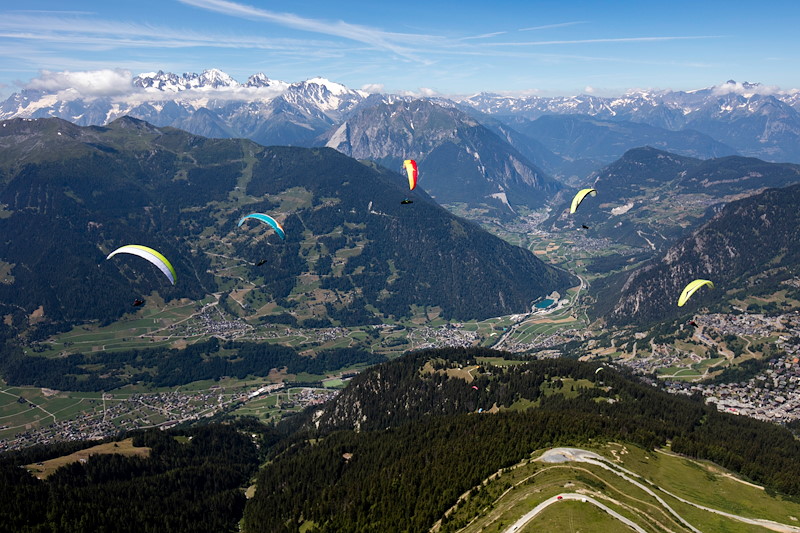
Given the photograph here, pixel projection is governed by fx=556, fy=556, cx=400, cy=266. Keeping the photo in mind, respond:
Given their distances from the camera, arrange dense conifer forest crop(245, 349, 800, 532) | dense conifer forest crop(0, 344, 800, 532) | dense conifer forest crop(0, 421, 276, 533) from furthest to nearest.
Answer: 1. dense conifer forest crop(0, 421, 276, 533)
2. dense conifer forest crop(0, 344, 800, 532)
3. dense conifer forest crop(245, 349, 800, 532)

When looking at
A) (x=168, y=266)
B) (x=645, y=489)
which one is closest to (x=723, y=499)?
(x=645, y=489)

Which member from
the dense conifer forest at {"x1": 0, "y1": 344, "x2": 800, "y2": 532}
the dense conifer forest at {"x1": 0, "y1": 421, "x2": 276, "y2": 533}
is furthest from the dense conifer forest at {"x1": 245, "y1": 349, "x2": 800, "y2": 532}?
the dense conifer forest at {"x1": 0, "y1": 421, "x2": 276, "y2": 533}

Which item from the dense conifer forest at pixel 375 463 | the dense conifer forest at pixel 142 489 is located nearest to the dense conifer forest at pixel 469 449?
the dense conifer forest at pixel 375 463

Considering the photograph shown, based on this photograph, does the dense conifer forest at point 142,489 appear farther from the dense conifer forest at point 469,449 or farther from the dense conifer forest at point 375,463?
the dense conifer forest at point 469,449

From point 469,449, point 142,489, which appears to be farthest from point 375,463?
point 142,489

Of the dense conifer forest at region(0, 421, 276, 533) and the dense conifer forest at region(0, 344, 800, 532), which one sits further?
the dense conifer forest at region(0, 421, 276, 533)

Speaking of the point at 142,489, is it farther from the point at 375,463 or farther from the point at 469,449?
the point at 469,449

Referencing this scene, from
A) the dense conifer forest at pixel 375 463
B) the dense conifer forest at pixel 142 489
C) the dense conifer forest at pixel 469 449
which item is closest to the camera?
the dense conifer forest at pixel 469 449

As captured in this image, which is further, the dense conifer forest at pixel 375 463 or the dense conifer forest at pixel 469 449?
the dense conifer forest at pixel 375 463

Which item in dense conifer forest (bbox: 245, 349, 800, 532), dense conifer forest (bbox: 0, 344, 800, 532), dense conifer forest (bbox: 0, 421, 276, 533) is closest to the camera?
dense conifer forest (bbox: 245, 349, 800, 532)

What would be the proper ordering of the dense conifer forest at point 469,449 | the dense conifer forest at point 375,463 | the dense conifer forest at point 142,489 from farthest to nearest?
the dense conifer forest at point 142,489
the dense conifer forest at point 375,463
the dense conifer forest at point 469,449

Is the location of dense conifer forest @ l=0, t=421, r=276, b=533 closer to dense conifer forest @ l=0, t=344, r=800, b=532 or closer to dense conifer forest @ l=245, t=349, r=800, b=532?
dense conifer forest @ l=0, t=344, r=800, b=532

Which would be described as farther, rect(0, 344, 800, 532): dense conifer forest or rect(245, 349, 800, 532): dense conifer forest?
rect(0, 344, 800, 532): dense conifer forest
